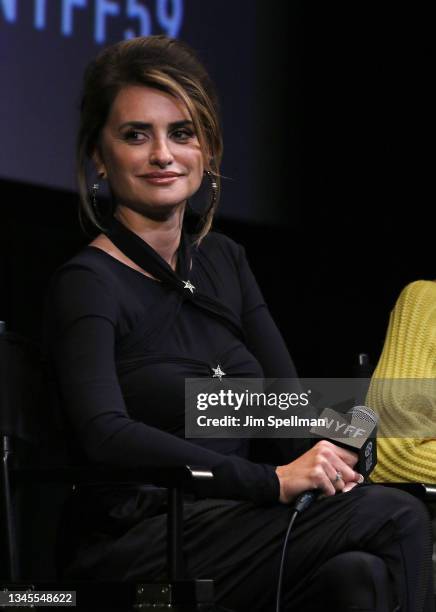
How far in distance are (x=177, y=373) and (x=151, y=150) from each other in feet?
1.43

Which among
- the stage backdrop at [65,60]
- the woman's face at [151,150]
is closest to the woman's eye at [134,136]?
the woman's face at [151,150]

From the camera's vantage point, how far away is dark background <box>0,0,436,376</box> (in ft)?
14.9

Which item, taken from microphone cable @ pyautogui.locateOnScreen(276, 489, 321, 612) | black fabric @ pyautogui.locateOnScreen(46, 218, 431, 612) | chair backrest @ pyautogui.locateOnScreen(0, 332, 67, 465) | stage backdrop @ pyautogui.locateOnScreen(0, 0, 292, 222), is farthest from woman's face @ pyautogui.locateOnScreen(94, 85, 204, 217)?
stage backdrop @ pyautogui.locateOnScreen(0, 0, 292, 222)

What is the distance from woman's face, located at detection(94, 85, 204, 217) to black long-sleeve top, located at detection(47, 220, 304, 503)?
0.14 m

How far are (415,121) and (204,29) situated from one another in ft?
2.87

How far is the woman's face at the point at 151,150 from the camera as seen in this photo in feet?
7.63

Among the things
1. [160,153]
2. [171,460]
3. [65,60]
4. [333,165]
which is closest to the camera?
[171,460]

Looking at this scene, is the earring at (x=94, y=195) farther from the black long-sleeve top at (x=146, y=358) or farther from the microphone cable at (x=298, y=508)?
the microphone cable at (x=298, y=508)

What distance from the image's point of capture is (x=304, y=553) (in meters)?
1.88

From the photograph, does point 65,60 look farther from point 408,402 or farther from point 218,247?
point 408,402

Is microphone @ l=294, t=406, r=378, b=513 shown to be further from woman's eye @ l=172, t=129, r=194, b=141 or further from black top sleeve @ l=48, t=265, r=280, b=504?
woman's eye @ l=172, t=129, r=194, b=141

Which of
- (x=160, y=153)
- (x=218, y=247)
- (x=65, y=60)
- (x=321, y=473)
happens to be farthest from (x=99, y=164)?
(x=65, y=60)

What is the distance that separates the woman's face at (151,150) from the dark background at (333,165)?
2.03 meters

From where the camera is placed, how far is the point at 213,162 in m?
2.46
